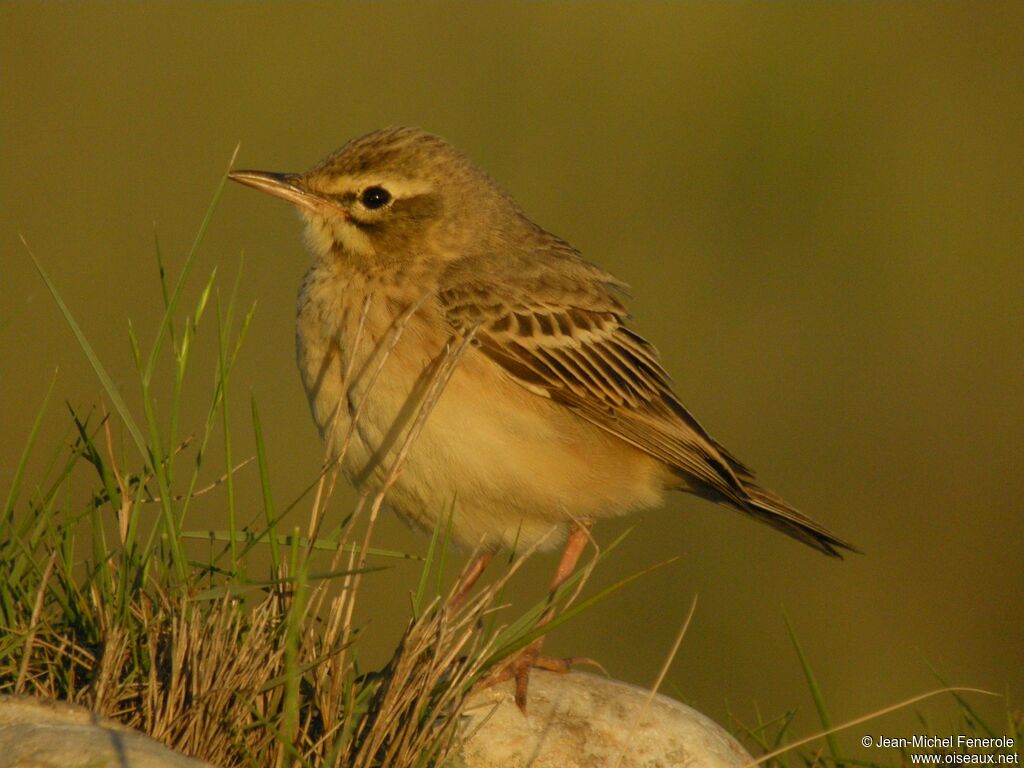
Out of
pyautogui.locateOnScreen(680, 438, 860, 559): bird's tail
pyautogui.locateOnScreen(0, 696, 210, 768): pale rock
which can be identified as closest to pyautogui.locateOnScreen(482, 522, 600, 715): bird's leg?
pyautogui.locateOnScreen(0, 696, 210, 768): pale rock

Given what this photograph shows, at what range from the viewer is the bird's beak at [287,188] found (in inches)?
259

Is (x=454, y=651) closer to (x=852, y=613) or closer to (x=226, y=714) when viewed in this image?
(x=226, y=714)

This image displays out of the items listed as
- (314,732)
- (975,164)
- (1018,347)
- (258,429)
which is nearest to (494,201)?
(258,429)

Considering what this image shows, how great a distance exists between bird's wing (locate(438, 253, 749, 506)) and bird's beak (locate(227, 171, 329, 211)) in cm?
63

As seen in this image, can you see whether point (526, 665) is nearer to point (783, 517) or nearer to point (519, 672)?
point (519, 672)

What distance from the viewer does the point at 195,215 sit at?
43.5ft

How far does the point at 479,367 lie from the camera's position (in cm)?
625

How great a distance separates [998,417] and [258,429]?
799 centimetres

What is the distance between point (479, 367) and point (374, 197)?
94 centimetres

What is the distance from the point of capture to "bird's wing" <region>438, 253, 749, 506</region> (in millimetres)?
6492

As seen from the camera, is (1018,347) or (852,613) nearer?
(852,613)

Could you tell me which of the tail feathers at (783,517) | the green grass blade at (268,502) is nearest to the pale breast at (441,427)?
the tail feathers at (783,517)

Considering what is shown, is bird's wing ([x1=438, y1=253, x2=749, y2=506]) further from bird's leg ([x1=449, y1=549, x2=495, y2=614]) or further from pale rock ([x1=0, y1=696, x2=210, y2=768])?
pale rock ([x1=0, y1=696, x2=210, y2=768])

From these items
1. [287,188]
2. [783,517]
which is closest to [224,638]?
[287,188]
